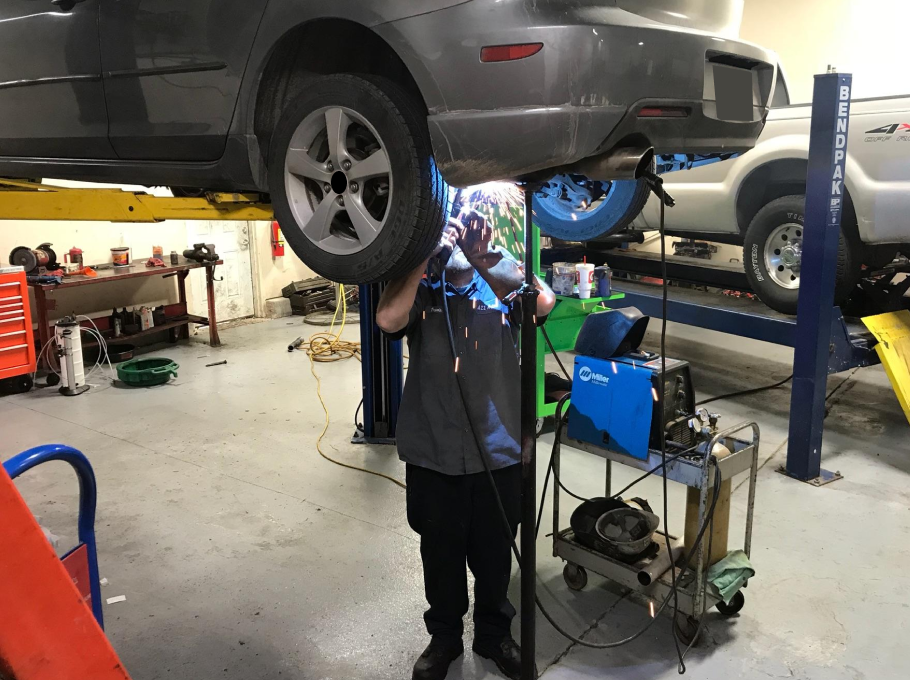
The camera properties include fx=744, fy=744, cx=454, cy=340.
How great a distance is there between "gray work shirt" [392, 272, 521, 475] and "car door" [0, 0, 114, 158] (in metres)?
1.25

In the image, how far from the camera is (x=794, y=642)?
8.83ft

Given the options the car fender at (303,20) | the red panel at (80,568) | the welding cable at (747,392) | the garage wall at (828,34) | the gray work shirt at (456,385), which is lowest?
the welding cable at (747,392)

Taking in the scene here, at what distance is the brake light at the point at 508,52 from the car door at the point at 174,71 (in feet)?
2.51

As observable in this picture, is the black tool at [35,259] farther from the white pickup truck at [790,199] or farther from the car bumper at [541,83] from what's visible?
the car bumper at [541,83]

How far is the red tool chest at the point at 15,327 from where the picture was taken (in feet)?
17.2

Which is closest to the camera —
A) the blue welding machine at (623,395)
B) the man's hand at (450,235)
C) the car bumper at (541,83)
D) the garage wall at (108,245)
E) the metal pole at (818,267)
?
the car bumper at (541,83)

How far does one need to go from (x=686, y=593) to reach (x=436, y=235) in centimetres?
167

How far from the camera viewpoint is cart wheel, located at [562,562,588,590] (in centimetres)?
304

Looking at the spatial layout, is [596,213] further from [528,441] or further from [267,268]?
[267,268]

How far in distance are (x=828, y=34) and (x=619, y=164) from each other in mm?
7279

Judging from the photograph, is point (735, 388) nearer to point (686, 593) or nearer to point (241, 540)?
point (686, 593)

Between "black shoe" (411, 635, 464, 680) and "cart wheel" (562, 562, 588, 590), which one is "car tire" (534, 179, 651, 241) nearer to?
"cart wheel" (562, 562, 588, 590)

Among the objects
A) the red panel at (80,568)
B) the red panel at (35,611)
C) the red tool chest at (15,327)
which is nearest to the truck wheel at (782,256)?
the red panel at (80,568)

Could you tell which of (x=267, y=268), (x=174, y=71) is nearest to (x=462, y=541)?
(x=174, y=71)
